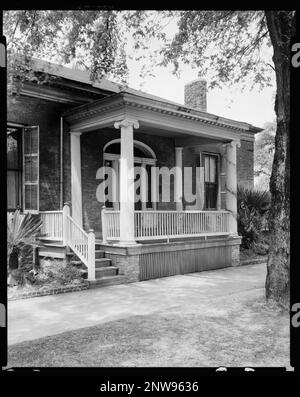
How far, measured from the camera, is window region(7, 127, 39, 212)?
34.2 feet

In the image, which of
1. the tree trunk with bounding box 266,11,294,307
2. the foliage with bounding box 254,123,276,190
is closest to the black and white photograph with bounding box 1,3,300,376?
the tree trunk with bounding box 266,11,294,307

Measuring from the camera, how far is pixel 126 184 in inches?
384

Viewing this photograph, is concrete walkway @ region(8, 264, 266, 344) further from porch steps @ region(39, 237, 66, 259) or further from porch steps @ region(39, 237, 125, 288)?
porch steps @ region(39, 237, 66, 259)

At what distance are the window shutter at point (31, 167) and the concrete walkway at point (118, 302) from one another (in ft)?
10.5

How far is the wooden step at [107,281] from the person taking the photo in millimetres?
8969

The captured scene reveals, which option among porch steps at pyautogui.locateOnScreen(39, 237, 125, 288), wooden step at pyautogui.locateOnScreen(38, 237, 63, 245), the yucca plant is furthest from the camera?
wooden step at pyautogui.locateOnScreen(38, 237, 63, 245)

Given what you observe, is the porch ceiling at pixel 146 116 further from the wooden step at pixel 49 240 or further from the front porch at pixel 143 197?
the wooden step at pixel 49 240

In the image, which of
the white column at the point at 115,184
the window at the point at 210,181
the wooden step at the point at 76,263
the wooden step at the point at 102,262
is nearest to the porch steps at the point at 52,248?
the wooden step at the point at 76,263

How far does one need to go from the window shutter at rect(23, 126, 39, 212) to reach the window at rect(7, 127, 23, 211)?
0.20m

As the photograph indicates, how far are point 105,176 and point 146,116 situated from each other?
2.83 m

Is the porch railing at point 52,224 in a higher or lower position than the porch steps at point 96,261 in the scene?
higher

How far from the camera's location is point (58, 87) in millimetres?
11039

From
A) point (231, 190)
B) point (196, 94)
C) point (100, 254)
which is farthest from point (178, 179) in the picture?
point (100, 254)

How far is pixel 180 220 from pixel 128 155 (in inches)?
106
